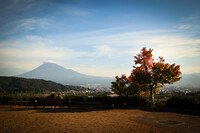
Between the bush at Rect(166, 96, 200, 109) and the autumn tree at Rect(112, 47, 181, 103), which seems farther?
the autumn tree at Rect(112, 47, 181, 103)

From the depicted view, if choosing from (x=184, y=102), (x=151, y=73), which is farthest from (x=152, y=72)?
(x=184, y=102)

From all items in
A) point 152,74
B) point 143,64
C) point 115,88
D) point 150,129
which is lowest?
point 150,129

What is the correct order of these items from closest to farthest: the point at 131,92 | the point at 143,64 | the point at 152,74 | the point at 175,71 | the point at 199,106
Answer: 1. the point at 199,106
2. the point at 175,71
3. the point at 152,74
4. the point at 143,64
5. the point at 131,92

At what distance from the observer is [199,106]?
11.0 meters

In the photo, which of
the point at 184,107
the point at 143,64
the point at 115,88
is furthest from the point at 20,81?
the point at 184,107

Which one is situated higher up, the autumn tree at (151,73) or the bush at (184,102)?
the autumn tree at (151,73)

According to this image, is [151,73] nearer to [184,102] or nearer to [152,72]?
[152,72]

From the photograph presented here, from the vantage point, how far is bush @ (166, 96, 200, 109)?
37.0 ft

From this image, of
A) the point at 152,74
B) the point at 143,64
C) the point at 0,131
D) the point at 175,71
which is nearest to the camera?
the point at 0,131

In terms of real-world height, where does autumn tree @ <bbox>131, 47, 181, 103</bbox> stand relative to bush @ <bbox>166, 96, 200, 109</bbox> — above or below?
above

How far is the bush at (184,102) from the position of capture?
11.3 meters

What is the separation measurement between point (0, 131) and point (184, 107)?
12.5m

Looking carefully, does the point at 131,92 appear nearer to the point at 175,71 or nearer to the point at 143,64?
the point at 143,64

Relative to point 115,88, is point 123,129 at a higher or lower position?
lower
